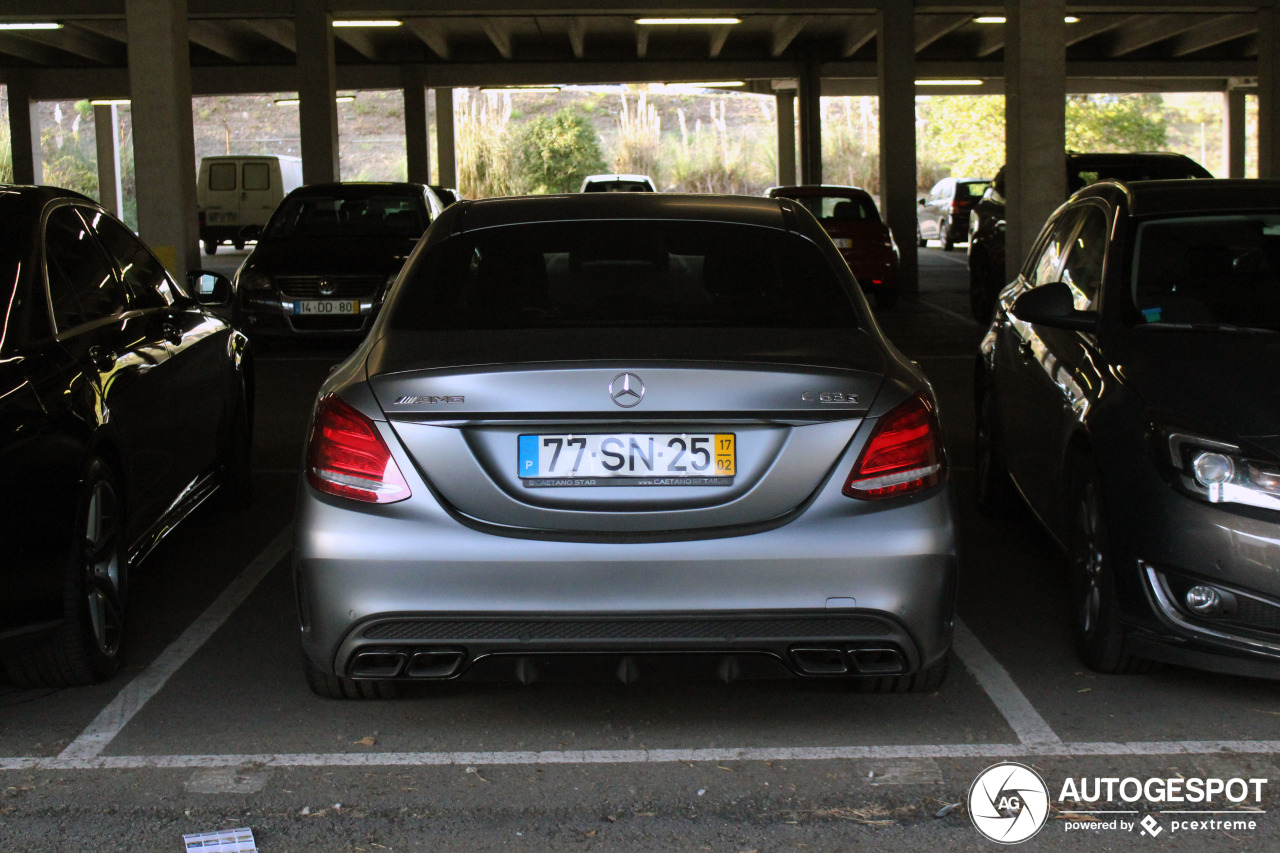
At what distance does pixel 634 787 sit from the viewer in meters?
3.64

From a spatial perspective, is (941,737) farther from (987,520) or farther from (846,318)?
(987,520)

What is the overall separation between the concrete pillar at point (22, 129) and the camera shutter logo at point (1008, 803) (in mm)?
34217

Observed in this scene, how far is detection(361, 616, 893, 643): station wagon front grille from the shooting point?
3500mm

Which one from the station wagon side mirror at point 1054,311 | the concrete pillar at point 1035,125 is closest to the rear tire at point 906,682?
the station wagon side mirror at point 1054,311

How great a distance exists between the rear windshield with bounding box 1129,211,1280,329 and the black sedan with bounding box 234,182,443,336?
29.1ft

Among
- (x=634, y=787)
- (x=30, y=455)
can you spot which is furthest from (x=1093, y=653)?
(x=30, y=455)

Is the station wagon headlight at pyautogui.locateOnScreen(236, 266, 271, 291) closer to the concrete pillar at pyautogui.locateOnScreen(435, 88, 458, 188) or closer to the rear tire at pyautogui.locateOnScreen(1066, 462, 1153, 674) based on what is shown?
the rear tire at pyautogui.locateOnScreen(1066, 462, 1153, 674)

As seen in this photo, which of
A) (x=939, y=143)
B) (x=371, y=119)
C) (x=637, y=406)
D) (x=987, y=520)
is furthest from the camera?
(x=371, y=119)

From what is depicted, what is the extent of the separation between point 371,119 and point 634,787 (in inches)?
3438

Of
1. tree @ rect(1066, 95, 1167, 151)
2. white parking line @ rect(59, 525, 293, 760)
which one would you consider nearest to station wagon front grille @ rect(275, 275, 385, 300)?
white parking line @ rect(59, 525, 293, 760)

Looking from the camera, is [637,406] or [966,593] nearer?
[637,406]

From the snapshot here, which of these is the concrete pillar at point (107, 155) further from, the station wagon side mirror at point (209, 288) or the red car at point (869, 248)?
the station wagon side mirror at point (209, 288)

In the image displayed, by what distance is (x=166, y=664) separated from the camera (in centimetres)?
468

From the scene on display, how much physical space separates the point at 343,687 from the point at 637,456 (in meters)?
1.13
